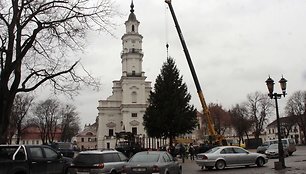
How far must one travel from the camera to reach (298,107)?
3519 inches

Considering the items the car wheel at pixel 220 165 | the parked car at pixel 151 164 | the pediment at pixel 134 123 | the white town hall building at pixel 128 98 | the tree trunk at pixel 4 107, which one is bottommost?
the car wheel at pixel 220 165

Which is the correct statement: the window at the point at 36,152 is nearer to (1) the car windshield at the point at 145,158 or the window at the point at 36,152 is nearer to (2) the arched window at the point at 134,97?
(1) the car windshield at the point at 145,158

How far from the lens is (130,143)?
45.1m

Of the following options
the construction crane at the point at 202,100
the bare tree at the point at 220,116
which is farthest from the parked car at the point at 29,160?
the bare tree at the point at 220,116

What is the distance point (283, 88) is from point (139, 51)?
80.1 meters

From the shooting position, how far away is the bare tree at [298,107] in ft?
291

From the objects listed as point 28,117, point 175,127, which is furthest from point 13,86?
point 28,117

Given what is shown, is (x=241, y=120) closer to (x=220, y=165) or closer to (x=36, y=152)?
(x=220, y=165)

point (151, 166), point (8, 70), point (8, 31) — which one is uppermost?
point (8, 31)

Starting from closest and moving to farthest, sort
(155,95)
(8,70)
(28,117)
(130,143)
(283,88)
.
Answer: (8,70) → (283,88) → (130,143) → (155,95) → (28,117)

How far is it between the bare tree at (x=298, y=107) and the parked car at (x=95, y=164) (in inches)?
3135

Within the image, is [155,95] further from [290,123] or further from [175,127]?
[290,123]

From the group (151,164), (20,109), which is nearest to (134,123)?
(20,109)

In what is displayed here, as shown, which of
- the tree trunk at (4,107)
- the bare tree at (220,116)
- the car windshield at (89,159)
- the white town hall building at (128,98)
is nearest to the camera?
the car windshield at (89,159)
